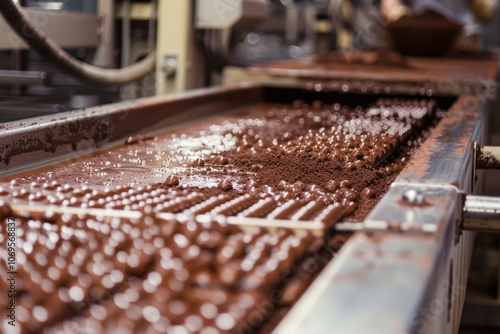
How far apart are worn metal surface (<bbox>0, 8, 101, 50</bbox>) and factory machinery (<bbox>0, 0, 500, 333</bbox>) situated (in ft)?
1.91

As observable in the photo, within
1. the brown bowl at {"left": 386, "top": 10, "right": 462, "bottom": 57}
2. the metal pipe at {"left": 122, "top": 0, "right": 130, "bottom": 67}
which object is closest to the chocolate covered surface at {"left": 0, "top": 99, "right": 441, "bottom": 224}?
the metal pipe at {"left": 122, "top": 0, "right": 130, "bottom": 67}

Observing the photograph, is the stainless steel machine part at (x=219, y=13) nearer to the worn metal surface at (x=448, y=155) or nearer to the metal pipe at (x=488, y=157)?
the worn metal surface at (x=448, y=155)

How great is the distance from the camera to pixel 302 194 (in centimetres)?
162

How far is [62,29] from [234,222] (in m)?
2.23

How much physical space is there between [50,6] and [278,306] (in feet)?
9.17

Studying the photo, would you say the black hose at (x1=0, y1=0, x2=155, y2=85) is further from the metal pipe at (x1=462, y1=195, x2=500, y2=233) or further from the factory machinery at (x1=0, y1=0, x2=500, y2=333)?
the metal pipe at (x1=462, y1=195, x2=500, y2=233)

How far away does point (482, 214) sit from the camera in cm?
145

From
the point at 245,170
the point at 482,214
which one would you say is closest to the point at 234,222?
the point at 482,214

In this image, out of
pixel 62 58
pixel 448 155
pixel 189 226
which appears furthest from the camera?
pixel 62 58

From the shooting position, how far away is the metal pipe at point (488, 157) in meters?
2.06

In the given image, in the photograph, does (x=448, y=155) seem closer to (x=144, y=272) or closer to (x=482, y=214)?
(x=482, y=214)

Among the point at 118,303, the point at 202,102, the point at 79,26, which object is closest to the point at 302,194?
the point at 118,303

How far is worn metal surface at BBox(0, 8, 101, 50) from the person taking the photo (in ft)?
9.05

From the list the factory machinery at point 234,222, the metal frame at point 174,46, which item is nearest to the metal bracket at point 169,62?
the metal frame at point 174,46
